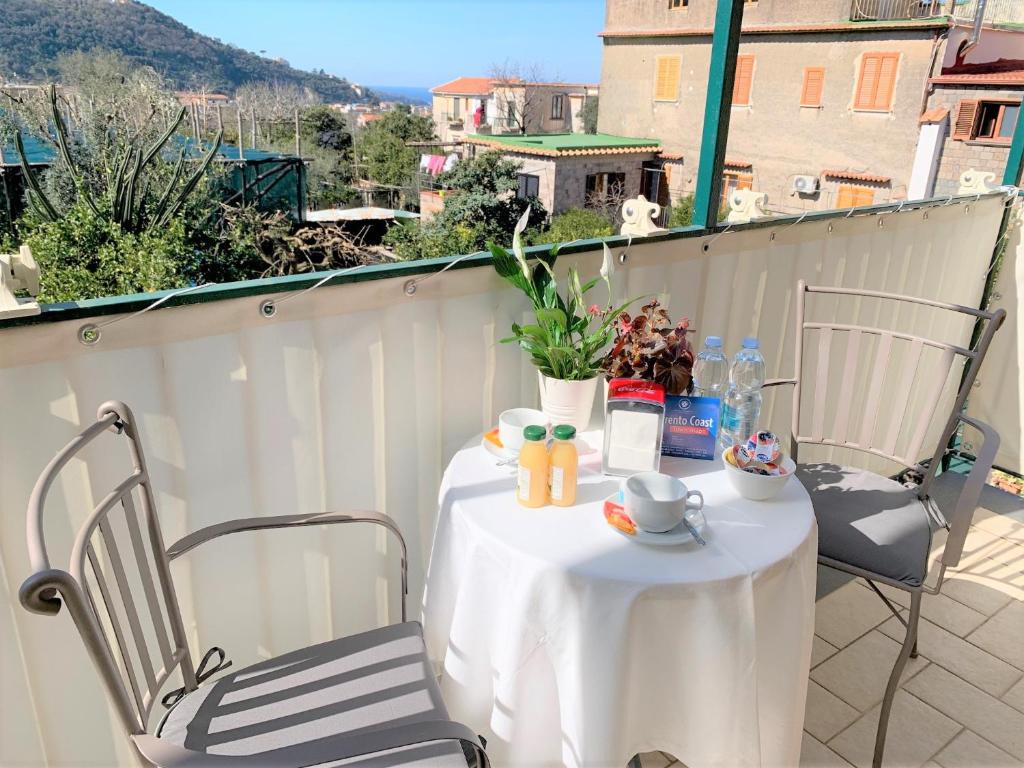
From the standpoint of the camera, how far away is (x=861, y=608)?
205 centimetres

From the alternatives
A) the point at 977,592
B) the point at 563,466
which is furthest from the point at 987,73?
the point at 563,466

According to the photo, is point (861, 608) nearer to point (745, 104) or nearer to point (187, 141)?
point (187, 141)

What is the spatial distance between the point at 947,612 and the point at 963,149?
19466mm

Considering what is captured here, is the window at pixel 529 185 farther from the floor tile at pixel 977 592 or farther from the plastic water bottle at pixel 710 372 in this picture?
the plastic water bottle at pixel 710 372

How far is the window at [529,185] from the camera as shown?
829 inches

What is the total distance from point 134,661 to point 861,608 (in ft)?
6.20

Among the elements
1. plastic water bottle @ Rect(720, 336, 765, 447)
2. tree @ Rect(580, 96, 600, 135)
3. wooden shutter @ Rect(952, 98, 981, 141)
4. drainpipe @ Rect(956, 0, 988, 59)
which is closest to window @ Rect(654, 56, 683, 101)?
tree @ Rect(580, 96, 600, 135)

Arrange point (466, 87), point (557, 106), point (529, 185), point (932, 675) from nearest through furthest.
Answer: point (932, 675) → point (529, 185) → point (557, 106) → point (466, 87)

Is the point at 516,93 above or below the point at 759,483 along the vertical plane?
above

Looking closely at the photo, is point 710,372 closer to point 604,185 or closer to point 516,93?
point 604,185

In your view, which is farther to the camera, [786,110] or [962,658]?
[786,110]

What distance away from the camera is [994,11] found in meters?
19.1

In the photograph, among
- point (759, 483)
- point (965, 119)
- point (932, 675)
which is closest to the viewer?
point (759, 483)

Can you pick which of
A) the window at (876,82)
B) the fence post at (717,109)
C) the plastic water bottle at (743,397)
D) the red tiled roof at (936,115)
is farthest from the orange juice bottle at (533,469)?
the window at (876,82)
